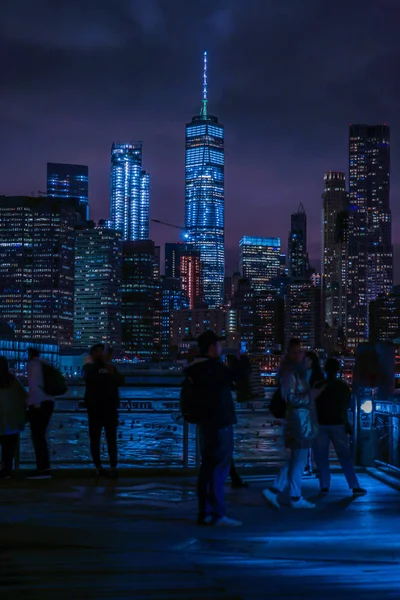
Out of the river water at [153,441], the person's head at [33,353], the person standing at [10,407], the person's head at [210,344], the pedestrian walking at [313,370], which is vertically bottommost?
the river water at [153,441]

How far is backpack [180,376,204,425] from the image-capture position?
8.38m

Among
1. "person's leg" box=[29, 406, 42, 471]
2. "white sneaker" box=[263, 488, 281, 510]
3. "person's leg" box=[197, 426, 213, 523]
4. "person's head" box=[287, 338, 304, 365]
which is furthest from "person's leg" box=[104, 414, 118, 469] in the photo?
"person's leg" box=[197, 426, 213, 523]

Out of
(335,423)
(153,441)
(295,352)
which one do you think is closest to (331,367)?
(335,423)

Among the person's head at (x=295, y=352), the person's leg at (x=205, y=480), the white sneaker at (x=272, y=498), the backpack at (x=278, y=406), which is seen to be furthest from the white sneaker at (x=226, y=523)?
the person's head at (x=295, y=352)

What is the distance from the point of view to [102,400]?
1148cm

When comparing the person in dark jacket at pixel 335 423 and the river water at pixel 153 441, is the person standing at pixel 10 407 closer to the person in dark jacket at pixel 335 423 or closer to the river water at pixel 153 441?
the river water at pixel 153 441

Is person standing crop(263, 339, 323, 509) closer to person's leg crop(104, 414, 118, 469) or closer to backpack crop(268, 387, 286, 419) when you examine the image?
backpack crop(268, 387, 286, 419)

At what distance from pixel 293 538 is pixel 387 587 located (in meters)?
1.71

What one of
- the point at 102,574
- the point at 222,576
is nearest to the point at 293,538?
the point at 222,576

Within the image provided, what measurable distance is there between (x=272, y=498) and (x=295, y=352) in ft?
5.12

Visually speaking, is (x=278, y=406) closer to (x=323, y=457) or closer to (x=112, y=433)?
(x=323, y=457)

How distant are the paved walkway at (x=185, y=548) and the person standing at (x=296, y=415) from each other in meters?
0.31

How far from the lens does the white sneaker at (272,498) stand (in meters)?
9.27

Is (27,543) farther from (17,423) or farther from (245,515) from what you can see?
(17,423)
